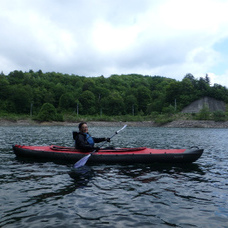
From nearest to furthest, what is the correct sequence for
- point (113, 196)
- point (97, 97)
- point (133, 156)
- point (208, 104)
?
point (113, 196) < point (133, 156) < point (208, 104) < point (97, 97)

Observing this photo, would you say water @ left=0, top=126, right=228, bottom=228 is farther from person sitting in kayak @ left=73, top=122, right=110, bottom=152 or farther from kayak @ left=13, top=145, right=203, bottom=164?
person sitting in kayak @ left=73, top=122, right=110, bottom=152

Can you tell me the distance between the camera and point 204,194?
272 inches

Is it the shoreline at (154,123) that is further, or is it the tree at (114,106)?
the tree at (114,106)

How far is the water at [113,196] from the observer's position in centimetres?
506

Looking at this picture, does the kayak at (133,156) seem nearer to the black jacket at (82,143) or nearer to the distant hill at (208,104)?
the black jacket at (82,143)

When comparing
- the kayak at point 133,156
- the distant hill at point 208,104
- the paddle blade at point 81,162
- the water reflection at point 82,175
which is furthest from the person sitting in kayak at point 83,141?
the distant hill at point 208,104

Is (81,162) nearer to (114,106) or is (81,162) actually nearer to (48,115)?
(48,115)

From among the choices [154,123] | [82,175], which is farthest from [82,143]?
[154,123]

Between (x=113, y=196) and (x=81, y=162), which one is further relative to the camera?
(x=81, y=162)

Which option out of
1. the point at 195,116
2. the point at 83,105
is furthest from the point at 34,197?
the point at 83,105

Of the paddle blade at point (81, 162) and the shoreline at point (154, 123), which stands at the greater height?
the shoreline at point (154, 123)

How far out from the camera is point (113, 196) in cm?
660

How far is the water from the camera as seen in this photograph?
Result: 506cm

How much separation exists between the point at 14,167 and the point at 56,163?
6.40 feet
